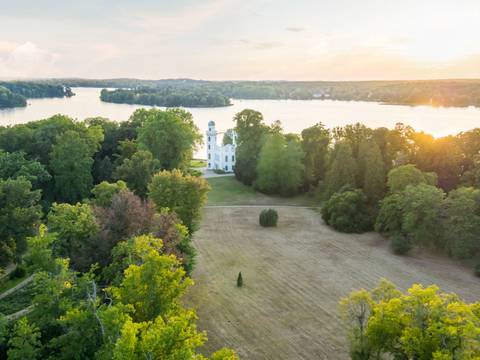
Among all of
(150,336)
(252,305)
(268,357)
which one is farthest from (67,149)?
(150,336)

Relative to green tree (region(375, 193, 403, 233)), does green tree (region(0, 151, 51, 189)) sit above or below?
above

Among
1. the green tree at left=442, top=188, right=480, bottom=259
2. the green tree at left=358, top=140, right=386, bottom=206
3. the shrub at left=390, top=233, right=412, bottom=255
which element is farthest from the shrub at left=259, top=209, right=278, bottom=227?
the green tree at left=442, top=188, right=480, bottom=259

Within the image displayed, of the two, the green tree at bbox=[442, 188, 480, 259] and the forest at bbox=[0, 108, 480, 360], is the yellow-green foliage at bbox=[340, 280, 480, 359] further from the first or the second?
the green tree at bbox=[442, 188, 480, 259]

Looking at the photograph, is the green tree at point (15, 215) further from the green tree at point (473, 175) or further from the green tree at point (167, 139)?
the green tree at point (473, 175)

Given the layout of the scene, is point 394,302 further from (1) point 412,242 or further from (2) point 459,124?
(2) point 459,124

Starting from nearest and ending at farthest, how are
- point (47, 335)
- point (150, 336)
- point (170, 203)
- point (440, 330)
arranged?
1. point (150, 336)
2. point (440, 330)
3. point (47, 335)
4. point (170, 203)

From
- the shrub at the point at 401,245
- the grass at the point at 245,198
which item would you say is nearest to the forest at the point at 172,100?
the grass at the point at 245,198
